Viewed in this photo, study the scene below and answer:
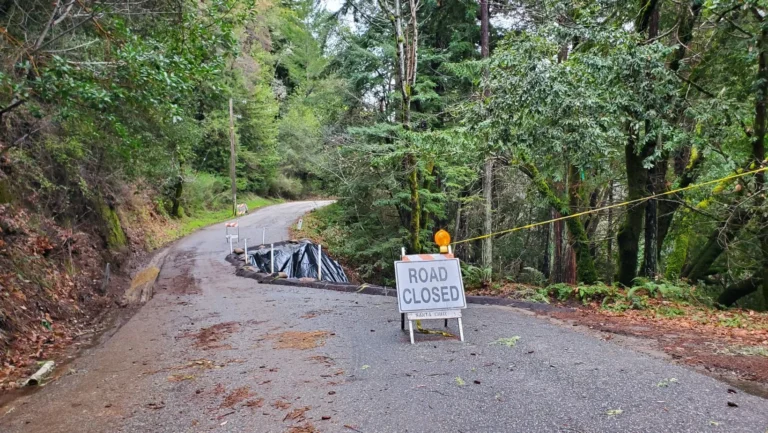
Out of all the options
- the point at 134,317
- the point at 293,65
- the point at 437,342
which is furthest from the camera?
the point at 293,65

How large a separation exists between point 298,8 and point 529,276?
34226 millimetres

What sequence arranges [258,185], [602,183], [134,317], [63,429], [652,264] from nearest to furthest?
[63,429]
[134,317]
[652,264]
[602,183]
[258,185]

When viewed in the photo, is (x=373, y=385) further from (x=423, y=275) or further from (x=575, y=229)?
(x=575, y=229)

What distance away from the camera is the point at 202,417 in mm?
3879

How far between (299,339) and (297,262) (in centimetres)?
961

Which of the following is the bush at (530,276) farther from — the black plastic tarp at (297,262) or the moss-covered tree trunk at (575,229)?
the black plastic tarp at (297,262)

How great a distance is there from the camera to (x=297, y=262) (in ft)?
51.9

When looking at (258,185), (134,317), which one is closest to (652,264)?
(134,317)

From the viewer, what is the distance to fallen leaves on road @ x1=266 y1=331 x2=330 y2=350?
601 centimetres

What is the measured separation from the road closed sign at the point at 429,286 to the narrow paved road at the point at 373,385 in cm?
45

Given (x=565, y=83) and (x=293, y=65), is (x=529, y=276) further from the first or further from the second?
(x=293, y=65)

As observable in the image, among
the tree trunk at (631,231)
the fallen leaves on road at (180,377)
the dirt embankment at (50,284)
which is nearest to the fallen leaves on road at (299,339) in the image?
the fallen leaves on road at (180,377)

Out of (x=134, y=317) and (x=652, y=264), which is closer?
(x=134, y=317)

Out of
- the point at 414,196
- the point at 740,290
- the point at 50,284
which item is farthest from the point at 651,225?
the point at 50,284
